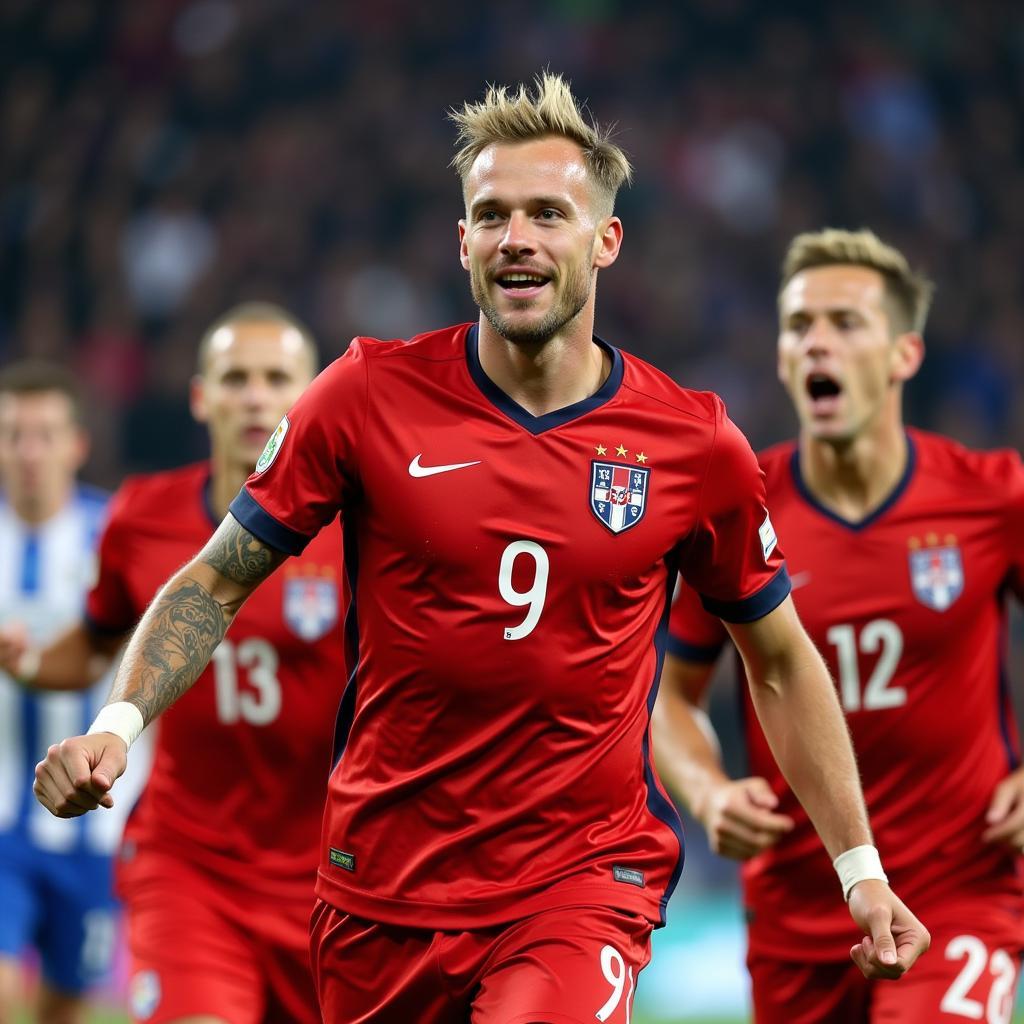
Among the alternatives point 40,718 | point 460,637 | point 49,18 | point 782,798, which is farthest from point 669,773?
point 49,18

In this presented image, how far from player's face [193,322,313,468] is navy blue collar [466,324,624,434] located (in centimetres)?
182

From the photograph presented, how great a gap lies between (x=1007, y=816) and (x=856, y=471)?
109 centimetres

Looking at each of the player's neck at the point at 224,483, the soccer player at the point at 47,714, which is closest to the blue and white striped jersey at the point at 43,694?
the soccer player at the point at 47,714

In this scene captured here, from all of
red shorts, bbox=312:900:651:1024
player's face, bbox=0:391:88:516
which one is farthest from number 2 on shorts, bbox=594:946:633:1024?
player's face, bbox=0:391:88:516

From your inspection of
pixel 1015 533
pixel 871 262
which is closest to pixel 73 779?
pixel 1015 533

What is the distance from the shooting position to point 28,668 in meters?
5.54

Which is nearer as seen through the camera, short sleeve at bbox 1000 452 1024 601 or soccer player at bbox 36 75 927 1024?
soccer player at bbox 36 75 927 1024

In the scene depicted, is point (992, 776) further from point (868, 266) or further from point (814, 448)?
point (868, 266)

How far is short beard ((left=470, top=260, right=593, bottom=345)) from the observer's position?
386 centimetres

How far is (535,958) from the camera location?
3617 mm

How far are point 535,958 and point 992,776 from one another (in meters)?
1.98

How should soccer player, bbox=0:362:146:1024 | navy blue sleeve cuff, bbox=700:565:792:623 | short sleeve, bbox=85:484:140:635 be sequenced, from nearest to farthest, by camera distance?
navy blue sleeve cuff, bbox=700:565:792:623 → short sleeve, bbox=85:484:140:635 → soccer player, bbox=0:362:146:1024

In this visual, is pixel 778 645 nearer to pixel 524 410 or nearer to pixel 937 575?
pixel 524 410

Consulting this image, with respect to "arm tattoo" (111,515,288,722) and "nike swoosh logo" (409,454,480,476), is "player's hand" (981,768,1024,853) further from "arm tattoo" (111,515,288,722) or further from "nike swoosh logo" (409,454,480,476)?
"arm tattoo" (111,515,288,722)
